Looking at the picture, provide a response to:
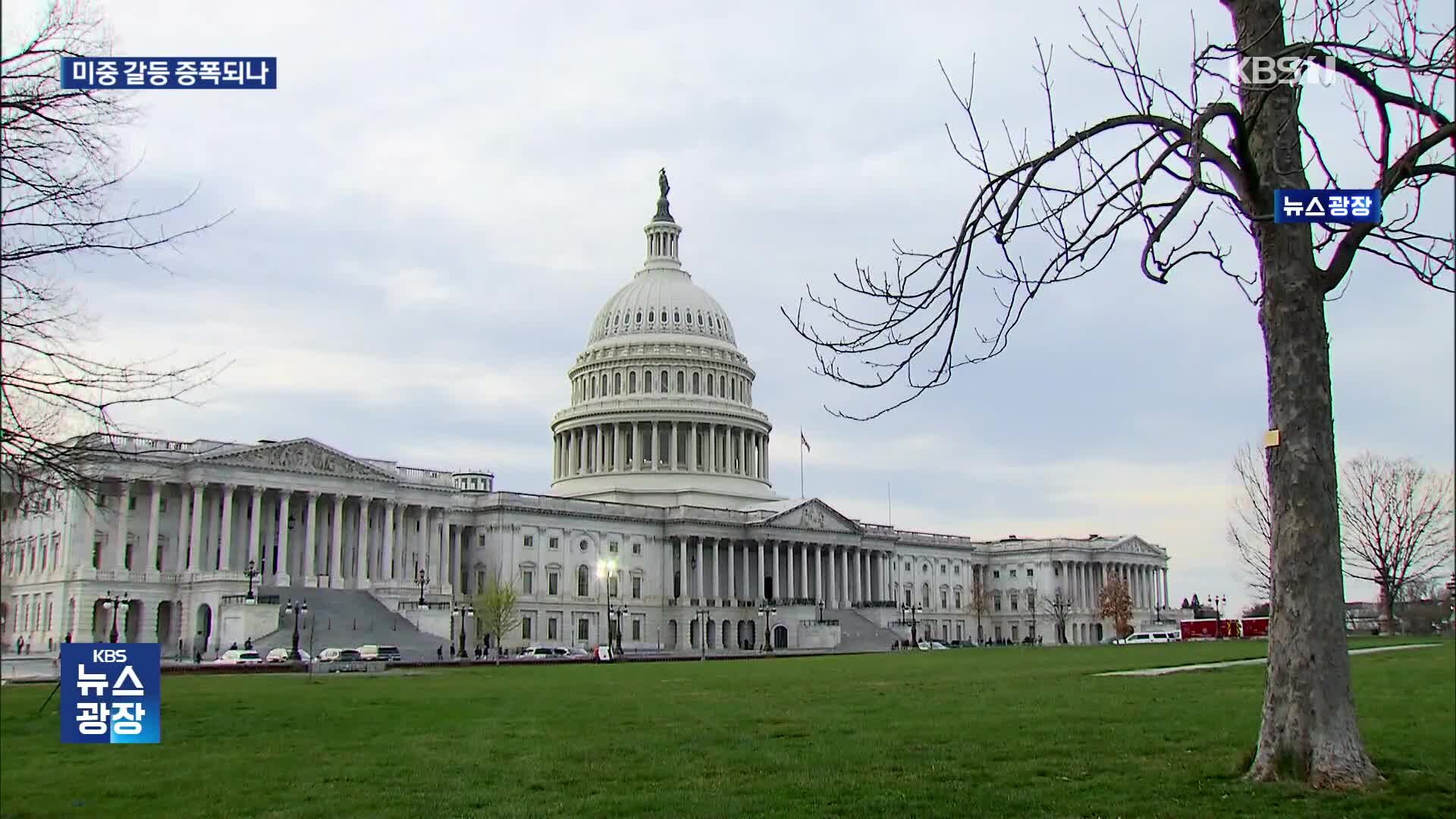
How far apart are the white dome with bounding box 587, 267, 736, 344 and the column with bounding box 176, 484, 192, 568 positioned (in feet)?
227

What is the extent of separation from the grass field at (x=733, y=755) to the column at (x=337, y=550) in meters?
65.3

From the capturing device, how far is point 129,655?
16125mm

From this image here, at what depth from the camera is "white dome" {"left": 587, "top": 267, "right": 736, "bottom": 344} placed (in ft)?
529

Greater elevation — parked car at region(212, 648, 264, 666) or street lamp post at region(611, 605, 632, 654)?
street lamp post at region(611, 605, 632, 654)

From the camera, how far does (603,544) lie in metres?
135

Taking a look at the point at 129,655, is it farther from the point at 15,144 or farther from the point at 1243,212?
the point at 1243,212

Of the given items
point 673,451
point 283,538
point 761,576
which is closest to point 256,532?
point 283,538

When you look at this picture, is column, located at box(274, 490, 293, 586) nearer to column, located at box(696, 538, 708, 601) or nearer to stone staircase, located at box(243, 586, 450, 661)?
stone staircase, located at box(243, 586, 450, 661)

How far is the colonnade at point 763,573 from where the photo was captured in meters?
141

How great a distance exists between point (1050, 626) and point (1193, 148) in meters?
171

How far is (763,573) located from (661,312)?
35.6 metres

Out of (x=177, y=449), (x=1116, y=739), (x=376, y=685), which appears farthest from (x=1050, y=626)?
(x=1116, y=739)

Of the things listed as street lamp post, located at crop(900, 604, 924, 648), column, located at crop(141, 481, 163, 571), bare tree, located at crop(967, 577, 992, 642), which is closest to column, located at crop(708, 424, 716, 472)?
street lamp post, located at crop(900, 604, 924, 648)

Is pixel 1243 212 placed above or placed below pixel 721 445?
below
